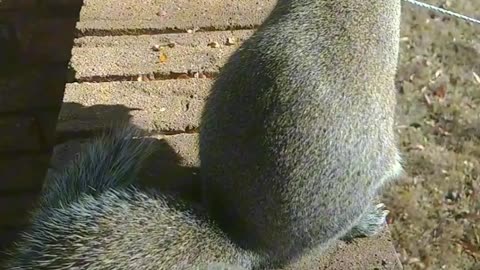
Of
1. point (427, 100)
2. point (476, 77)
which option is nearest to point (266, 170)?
point (427, 100)

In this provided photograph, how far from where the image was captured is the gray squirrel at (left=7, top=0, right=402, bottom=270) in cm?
154

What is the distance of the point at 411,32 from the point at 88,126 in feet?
6.34

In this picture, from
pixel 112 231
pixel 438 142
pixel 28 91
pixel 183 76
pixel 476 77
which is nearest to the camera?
pixel 112 231

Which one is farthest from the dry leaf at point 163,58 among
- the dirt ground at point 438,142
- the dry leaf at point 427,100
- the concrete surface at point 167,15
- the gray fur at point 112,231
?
the dry leaf at point 427,100

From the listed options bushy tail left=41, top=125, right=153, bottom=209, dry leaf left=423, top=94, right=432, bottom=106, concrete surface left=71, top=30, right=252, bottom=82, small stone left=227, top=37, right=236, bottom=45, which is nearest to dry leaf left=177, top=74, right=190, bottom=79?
concrete surface left=71, top=30, right=252, bottom=82

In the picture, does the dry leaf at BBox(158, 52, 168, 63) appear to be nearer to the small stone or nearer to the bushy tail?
the small stone

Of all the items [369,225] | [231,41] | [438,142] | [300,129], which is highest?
[300,129]

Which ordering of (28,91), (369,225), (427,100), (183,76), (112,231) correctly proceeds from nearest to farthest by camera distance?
(112,231) < (369,225) < (183,76) < (28,91) < (427,100)

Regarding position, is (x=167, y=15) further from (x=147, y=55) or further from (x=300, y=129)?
(x=300, y=129)

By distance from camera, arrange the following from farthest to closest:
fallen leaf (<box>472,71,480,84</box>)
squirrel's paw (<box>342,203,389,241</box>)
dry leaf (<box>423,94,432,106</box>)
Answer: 1. fallen leaf (<box>472,71,480,84</box>)
2. dry leaf (<box>423,94,432,106</box>)
3. squirrel's paw (<box>342,203,389,241</box>)

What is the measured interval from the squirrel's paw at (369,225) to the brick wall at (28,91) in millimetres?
1256

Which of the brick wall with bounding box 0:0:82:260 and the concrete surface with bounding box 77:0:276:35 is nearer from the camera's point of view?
the concrete surface with bounding box 77:0:276:35

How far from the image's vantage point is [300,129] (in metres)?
1.54

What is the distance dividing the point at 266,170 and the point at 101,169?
0.39m
